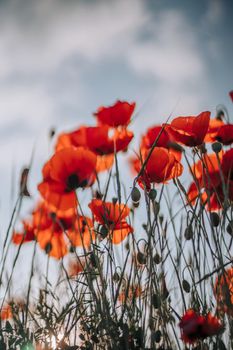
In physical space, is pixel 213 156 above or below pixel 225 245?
above

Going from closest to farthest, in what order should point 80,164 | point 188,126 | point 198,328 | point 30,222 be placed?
1. point 198,328
2. point 80,164
3. point 188,126
4. point 30,222

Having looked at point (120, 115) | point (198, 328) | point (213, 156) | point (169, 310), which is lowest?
point (198, 328)

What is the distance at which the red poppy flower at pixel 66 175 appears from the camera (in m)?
1.36

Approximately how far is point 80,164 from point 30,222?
1.35 feet

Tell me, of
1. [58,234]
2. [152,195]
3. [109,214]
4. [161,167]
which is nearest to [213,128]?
[161,167]

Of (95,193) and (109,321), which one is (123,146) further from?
(109,321)

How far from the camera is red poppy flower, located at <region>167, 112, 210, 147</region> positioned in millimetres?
1432

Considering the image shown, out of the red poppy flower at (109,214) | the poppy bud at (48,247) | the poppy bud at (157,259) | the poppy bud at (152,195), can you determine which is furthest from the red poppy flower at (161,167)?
the poppy bud at (48,247)

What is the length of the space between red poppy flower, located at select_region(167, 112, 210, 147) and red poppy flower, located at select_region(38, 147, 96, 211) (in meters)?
0.34

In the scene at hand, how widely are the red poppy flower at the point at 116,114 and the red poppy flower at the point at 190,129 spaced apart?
24 cm

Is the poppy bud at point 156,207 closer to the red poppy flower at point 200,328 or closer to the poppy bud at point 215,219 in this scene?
the poppy bud at point 215,219

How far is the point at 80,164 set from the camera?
4.52ft

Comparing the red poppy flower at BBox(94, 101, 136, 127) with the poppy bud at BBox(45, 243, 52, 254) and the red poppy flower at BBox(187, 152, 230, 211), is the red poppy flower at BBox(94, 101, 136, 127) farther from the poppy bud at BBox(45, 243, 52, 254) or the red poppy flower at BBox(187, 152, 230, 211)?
the poppy bud at BBox(45, 243, 52, 254)

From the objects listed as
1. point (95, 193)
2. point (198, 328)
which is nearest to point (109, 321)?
point (198, 328)
